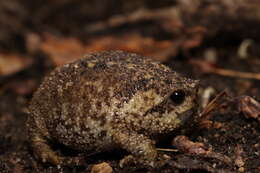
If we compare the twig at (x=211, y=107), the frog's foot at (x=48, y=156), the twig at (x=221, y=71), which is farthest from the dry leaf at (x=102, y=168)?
the twig at (x=221, y=71)

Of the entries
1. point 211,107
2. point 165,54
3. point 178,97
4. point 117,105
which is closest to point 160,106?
point 178,97

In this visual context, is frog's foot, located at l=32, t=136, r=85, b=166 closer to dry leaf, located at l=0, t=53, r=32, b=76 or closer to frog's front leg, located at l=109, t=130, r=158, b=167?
frog's front leg, located at l=109, t=130, r=158, b=167

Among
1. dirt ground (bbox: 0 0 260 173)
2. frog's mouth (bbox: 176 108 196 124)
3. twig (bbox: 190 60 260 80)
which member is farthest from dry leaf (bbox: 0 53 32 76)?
frog's mouth (bbox: 176 108 196 124)

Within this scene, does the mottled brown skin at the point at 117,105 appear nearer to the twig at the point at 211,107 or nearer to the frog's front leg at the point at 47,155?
the frog's front leg at the point at 47,155

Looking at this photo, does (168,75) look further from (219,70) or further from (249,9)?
(249,9)

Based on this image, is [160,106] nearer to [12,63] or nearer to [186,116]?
[186,116]

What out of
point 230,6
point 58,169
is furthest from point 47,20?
point 58,169
